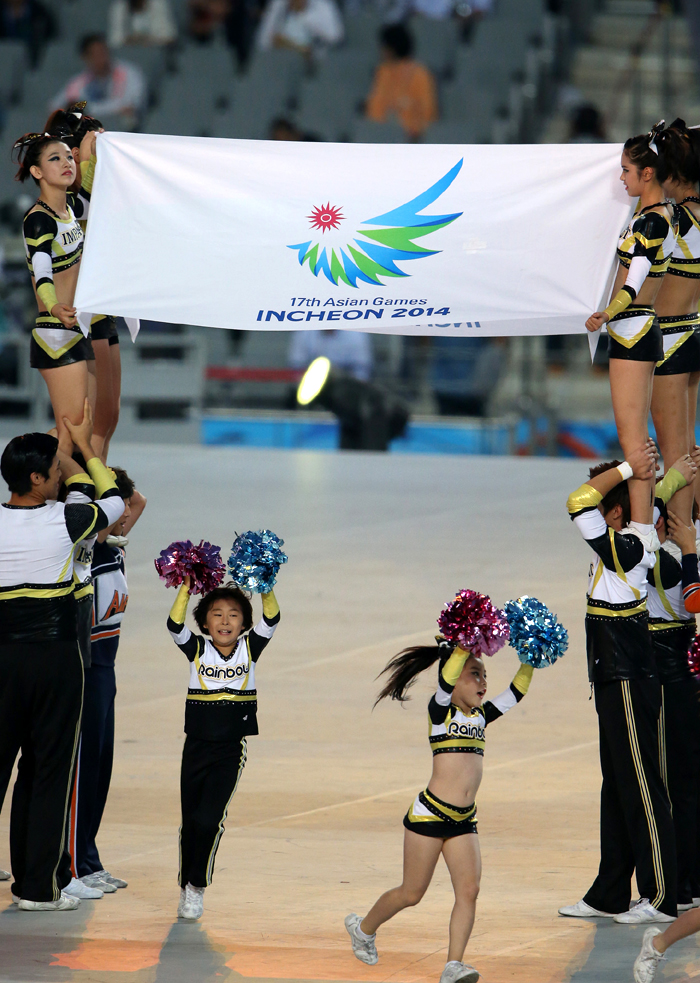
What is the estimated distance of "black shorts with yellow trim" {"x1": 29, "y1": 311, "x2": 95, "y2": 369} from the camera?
5673mm

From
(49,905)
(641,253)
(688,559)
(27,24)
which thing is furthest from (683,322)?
(27,24)

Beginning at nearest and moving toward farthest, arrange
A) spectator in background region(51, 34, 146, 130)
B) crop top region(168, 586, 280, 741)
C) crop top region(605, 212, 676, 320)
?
1. crop top region(168, 586, 280, 741)
2. crop top region(605, 212, 676, 320)
3. spectator in background region(51, 34, 146, 130)

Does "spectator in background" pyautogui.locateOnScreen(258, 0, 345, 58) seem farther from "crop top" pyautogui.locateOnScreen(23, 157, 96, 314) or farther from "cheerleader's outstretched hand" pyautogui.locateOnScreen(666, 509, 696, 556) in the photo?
"cheerleader's outstretched hand" pyautogui.locateOnScreen(666, 509, 696, 556)

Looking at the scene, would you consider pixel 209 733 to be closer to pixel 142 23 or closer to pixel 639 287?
pixel 639 287

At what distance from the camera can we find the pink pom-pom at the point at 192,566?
499 centimetres

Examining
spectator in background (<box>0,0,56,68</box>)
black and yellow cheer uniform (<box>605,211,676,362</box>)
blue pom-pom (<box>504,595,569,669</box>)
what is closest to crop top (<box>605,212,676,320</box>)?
black and yellow cheer uniform (<box>605,211,676,362</box>)

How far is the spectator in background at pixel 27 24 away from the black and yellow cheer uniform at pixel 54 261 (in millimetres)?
13641

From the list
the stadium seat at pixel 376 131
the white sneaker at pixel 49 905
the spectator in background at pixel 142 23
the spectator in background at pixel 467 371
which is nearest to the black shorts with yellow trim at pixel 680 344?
the white sneaker at pixel 49 905

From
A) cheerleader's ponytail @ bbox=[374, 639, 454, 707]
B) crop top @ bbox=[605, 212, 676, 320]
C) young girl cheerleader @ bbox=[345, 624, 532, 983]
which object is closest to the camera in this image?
young girl cheerleader @ bbox=[345, 624, 532, 983]

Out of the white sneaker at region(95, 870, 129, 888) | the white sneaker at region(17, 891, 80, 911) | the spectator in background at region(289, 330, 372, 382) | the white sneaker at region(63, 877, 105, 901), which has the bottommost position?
the white sneaker at region(17, 891, 80, 911)

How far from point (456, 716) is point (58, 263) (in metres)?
2.36

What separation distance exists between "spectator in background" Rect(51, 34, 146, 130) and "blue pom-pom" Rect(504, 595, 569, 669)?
12903 mm

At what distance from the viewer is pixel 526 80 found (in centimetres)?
1684

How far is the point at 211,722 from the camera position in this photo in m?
4.95
